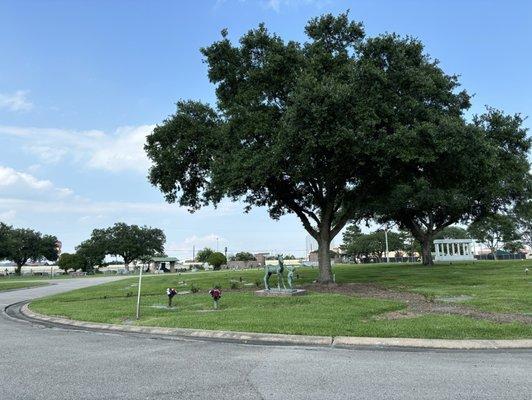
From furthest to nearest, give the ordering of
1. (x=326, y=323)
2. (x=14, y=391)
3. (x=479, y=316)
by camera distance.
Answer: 1. (x=479, y=316)
2. (x=326, y=323)
3. (x=14, y=391)

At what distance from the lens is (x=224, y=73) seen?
24.8m

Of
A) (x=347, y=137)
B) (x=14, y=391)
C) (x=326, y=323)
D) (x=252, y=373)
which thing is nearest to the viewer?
(x=14, y=391)

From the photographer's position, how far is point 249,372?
23.0ft

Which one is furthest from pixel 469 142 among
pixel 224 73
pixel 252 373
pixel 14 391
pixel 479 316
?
pixel 14 391

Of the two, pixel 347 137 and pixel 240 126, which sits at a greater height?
pixel 240 126

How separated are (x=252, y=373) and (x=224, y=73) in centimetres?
2003

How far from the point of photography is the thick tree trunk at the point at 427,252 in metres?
49.0

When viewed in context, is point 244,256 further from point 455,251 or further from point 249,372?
point 249,372

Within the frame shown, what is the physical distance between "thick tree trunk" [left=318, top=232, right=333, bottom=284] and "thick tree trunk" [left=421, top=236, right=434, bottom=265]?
2676 cm

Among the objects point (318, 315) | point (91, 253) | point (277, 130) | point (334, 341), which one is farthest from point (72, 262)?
point (334, 341)

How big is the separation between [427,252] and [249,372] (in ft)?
152

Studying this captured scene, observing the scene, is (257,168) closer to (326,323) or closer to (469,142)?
(469,142)

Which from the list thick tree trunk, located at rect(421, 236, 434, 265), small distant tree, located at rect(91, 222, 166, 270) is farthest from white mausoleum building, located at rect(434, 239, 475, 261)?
small distant tree, located at rect(91, 222, 166, 270)

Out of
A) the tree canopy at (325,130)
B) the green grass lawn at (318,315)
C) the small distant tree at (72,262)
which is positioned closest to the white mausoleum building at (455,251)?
the tree canopy at (325,130)
